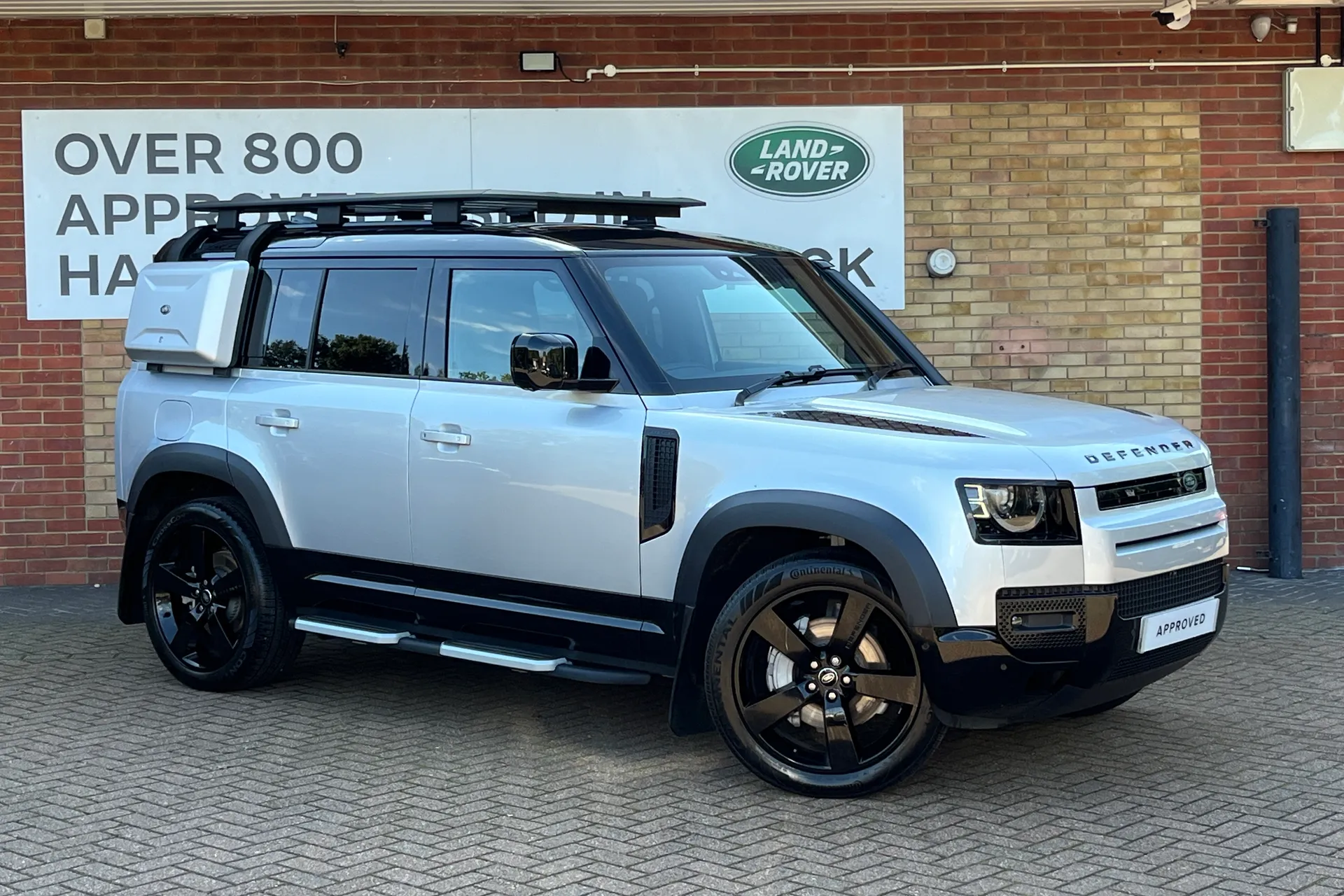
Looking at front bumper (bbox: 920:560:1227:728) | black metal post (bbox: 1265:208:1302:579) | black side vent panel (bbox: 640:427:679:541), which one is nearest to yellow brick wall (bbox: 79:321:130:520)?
black side vent panel (bbox: 640:427:679:541)

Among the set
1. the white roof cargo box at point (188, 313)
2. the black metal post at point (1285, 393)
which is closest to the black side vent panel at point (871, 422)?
the white roof cargo box at point (188, 313)

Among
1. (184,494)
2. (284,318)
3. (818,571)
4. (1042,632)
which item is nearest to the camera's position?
(1042,632)

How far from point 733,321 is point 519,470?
102cm

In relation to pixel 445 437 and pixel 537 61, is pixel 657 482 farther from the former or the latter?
pixel 537 61

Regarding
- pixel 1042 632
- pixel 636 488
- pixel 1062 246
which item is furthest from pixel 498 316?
pixel 1062 246

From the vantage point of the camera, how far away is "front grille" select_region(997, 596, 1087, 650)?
493 centimetres

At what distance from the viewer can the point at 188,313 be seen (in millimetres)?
7008

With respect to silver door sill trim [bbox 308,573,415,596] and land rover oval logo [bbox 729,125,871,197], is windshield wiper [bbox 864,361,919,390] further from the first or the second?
land rover oval logo [bbox 729,125,871,197]

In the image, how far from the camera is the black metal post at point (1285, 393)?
982 centimetres

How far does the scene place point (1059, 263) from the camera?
10109mm

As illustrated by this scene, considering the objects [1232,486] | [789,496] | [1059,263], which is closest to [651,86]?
[1059,263]

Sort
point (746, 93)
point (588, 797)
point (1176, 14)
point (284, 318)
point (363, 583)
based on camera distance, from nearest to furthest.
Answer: point (588, 797)
point (363, 583)
point (284, 318)
point (1176, 14)
point (746, 93)

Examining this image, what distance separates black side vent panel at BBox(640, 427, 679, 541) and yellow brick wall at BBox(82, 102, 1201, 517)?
4.89m

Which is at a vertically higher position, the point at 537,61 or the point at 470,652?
the point at 537,61
